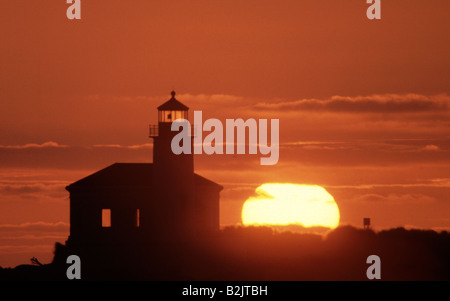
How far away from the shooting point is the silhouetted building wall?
92.9m

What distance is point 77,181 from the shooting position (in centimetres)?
9431

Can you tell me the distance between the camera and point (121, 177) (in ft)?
310

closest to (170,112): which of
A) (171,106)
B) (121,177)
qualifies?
(171,106)

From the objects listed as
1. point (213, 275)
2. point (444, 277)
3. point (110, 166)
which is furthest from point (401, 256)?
point (110, 166)

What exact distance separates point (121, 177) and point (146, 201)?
1.79 metres

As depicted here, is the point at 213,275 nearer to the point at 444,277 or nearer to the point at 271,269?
the point at 271,269

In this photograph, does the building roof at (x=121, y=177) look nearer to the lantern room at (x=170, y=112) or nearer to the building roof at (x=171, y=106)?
the lantern room at (x=170, y=112)

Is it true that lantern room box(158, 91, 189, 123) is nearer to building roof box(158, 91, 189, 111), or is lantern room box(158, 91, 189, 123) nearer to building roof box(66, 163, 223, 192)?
building roof box(158, 91, 189, 111)

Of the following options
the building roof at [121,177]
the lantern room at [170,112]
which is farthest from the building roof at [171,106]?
the building roof at [121,177]

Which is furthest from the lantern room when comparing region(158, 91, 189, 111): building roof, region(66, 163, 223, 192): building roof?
region(66, 163, 223, 192): building roof

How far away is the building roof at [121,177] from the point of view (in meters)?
93.9

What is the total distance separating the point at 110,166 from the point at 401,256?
14.9m
